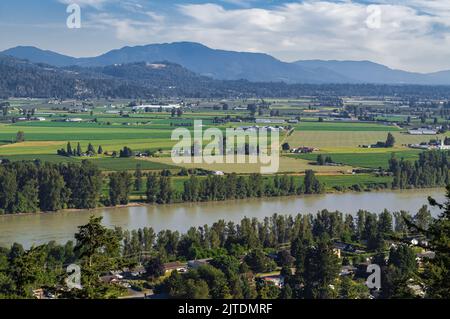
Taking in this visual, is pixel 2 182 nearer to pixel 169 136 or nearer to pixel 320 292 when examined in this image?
pixel 320 292

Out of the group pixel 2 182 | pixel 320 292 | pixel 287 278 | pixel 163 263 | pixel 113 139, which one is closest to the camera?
pixel 320 292

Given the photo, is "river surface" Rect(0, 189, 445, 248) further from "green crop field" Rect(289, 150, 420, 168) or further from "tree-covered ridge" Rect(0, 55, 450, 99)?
"tree-covered ridge" Rect(0, 55, 450, 99)

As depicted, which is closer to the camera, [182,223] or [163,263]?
[163,263]

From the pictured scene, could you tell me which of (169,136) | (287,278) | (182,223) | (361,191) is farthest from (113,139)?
(287,278)

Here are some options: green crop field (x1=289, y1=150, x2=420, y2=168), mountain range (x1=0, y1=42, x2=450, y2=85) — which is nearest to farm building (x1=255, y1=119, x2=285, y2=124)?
green crop field (x1=289, y1=150, x2=420, y2=168)

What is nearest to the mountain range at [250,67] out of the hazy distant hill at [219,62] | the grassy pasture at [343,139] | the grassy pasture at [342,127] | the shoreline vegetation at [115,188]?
the hazy distant hill at [219,62]

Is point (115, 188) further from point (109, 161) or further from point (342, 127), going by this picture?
point (342, 127)

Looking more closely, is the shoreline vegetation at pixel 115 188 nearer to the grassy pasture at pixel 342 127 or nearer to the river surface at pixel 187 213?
the river surface at pixel 187 213
